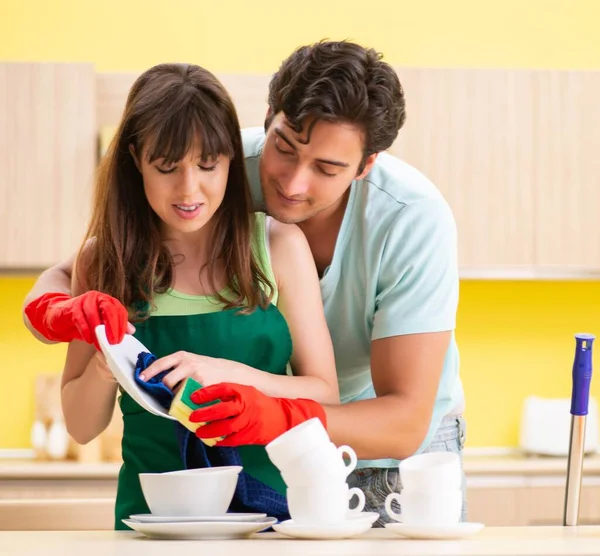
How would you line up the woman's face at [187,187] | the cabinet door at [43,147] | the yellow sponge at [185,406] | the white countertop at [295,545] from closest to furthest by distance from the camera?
the white countertop at [295,545]
the yellow sponge at [185,406]
the woman's face at [187,187]
the cabinet door at [43,147]

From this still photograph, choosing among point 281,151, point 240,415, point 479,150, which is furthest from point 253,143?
point 479,150

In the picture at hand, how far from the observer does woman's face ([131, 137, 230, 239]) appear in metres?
1.57

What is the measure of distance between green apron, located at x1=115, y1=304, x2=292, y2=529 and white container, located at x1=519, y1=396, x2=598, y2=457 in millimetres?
2064

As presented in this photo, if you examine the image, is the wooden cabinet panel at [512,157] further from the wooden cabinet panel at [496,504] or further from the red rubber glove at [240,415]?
the red rubber glove at [240,415]

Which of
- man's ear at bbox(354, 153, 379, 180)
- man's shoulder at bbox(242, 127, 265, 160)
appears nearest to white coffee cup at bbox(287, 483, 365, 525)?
man's ear at bbox(354, 153, 379, 180)

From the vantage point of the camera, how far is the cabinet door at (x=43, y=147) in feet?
11.0

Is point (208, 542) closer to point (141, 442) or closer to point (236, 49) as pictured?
point (141, 442)

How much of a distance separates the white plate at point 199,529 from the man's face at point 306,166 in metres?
0.66

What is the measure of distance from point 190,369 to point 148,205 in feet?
1.45

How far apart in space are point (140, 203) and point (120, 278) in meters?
0.15

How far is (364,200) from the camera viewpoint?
6.24 ft

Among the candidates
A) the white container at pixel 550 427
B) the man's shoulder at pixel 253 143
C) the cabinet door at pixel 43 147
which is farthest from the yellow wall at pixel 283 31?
the man's shoulder at pixel 253 143

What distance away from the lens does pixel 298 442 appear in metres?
1.21

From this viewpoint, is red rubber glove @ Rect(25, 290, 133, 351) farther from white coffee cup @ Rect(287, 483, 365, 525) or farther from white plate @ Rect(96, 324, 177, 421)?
white coffee cup @ Rect(287, 483, 365, 525)
